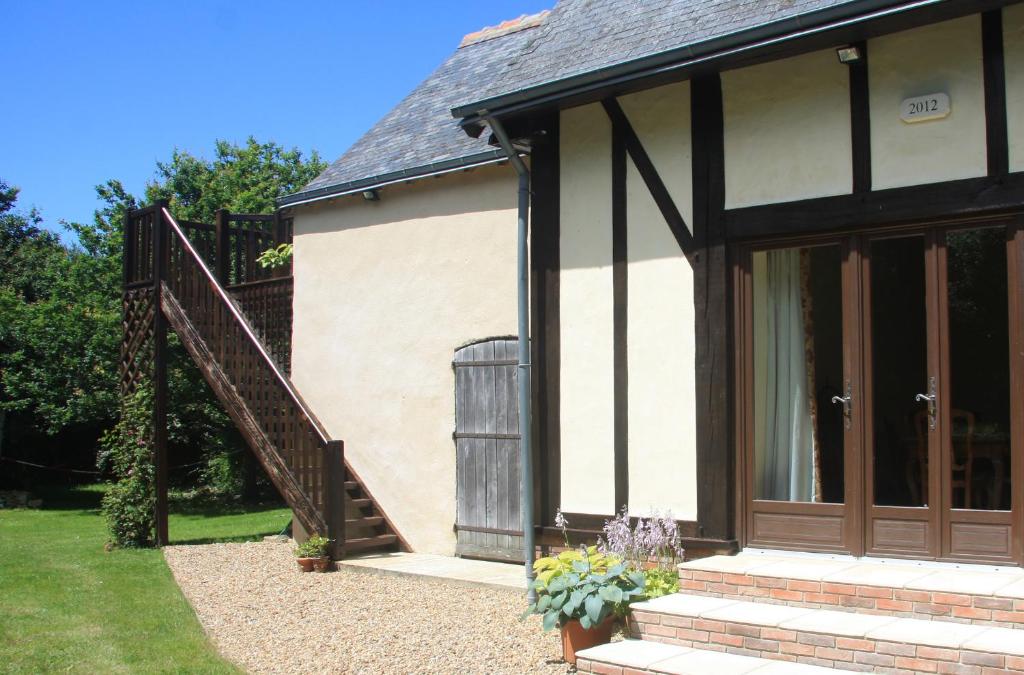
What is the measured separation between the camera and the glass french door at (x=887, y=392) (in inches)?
224

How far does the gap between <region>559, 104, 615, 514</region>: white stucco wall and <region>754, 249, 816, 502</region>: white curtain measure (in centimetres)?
113

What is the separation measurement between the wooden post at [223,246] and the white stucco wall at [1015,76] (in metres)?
9.05

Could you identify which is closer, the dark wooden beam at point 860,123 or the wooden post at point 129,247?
the dark wooden beam at point 860,123

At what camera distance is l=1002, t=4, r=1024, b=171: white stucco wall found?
18.3 ft

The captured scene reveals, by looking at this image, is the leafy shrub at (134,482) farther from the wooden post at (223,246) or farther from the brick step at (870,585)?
the brick step at (870,585)

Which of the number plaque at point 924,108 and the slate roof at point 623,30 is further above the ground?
the slate roof at point 623,30

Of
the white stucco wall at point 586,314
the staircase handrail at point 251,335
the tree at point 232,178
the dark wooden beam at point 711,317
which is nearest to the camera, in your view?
the dark wooden beam at point 711,317

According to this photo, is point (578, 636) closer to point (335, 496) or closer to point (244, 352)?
point (335, 496)

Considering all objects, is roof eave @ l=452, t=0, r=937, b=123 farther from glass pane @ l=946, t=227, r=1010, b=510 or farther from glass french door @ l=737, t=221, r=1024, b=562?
glass pane @ l=946, t=227, r=1010, b=510

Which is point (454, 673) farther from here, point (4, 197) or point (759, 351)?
point (4, 197)

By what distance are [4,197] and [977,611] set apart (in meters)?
29.1

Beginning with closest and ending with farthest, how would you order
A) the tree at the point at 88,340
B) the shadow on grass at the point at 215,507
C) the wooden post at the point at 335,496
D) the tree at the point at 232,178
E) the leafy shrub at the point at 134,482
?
1. the wooden post at the point at 335,496
2. the leafy shrub at the point at 134,482
3. the tree at the point at 88,340
4. the shadow on grass at the point at 215,507
5. the tree at the point at 232,178

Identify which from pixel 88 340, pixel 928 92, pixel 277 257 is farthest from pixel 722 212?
pixel 88 340

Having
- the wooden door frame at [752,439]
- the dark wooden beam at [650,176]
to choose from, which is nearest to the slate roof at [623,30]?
the dark wooden beam at [650,176]
